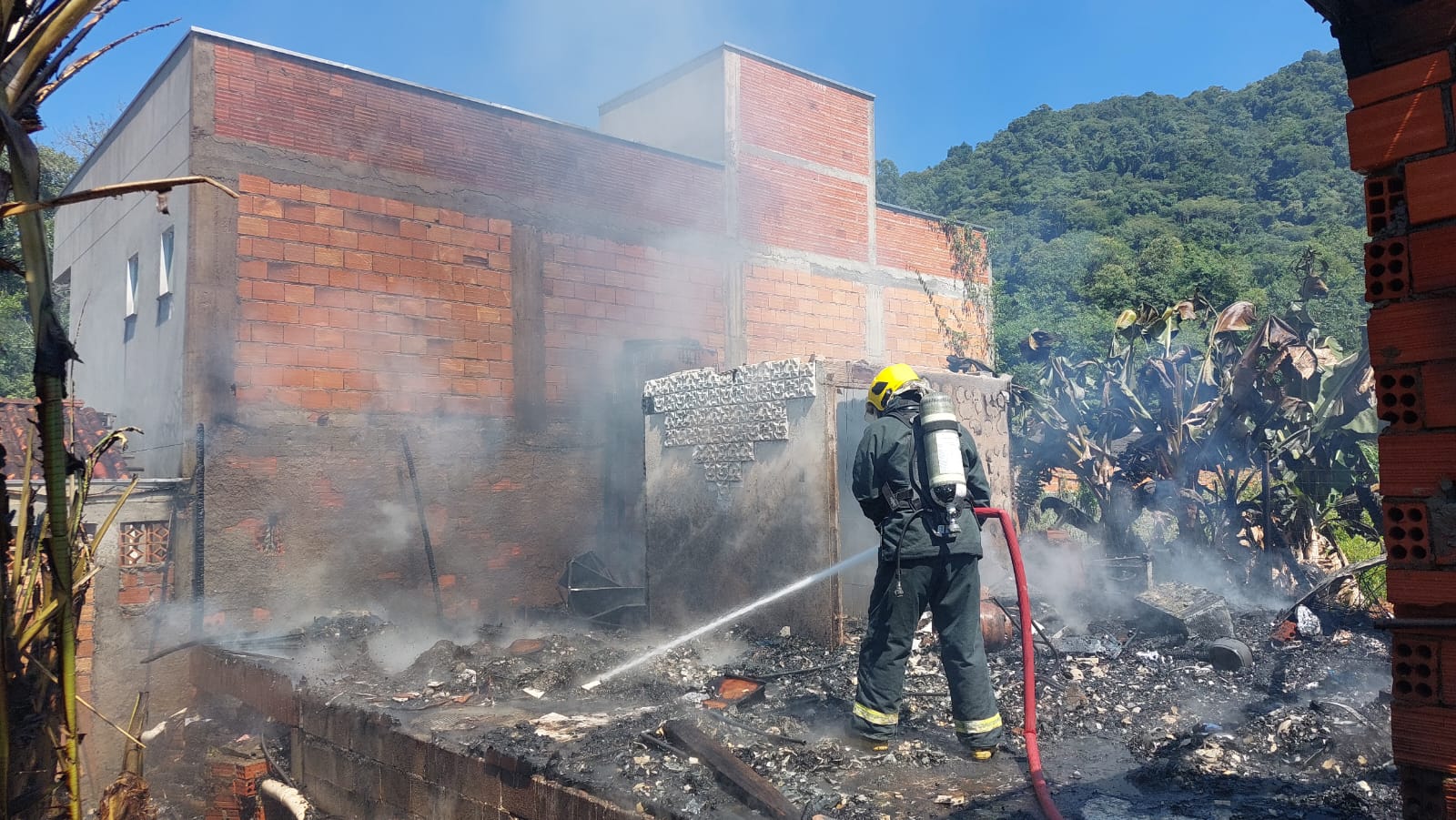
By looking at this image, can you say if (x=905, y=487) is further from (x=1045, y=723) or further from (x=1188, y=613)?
(x=1188, y=613)

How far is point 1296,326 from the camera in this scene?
9578 mm

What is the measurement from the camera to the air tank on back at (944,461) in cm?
488

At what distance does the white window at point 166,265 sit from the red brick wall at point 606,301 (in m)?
4.29

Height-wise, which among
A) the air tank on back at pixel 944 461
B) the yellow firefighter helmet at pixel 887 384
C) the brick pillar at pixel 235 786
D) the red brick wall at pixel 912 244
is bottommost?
the brick pillar at pixel 235 786

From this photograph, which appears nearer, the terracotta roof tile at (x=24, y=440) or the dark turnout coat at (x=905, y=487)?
the dark turnout coat at (x=905, y=487)

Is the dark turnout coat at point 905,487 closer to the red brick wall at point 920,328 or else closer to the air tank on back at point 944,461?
the air tank on back at point 944,461

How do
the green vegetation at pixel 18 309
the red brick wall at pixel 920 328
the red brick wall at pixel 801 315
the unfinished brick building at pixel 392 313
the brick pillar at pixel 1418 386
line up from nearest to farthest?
1. the brick pillar at pixel 1418 386
2. the unfinished brick building at pixel 392 313
3. the red brick wall at pixel 801 315
4. the red brick wall at pixel 920 328
5. the green vegetation at pixel 18 309

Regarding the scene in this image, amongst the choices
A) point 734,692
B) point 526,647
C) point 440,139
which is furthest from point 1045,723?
point 440,139

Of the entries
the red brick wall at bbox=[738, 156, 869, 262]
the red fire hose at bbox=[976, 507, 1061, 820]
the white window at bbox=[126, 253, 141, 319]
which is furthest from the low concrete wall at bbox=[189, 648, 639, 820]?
the red brick wall at bbox=[738, 156, 869, 262]

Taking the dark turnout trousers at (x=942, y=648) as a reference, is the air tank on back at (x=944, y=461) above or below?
above

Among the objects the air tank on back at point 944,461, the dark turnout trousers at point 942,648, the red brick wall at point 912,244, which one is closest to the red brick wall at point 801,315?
the red brick wall at point 912,244

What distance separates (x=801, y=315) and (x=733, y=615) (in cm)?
824

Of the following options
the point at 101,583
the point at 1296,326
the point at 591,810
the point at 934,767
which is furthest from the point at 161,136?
the point at 1296,326

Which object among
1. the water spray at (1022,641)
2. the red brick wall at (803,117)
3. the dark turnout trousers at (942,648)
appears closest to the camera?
the water spray at (1022,641)
